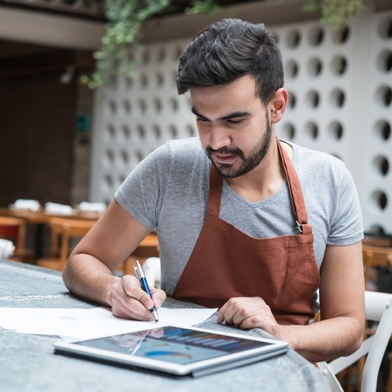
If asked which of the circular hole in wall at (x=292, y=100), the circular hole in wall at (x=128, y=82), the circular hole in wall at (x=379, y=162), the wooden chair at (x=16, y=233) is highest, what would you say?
the circular hole in wall at (x=128, y=82)

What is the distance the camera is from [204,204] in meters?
2.07

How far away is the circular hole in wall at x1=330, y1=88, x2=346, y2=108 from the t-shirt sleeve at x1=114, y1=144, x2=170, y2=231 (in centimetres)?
546

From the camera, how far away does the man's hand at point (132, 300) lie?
1646 millimetres

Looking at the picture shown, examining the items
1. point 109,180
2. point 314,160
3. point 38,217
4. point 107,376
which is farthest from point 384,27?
point 107,376

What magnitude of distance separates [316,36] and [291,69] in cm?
41

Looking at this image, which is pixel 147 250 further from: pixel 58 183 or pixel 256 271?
pixel 58 183

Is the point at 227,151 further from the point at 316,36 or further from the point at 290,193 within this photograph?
the point at 316,36

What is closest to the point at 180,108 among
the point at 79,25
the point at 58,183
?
the point at 79,25

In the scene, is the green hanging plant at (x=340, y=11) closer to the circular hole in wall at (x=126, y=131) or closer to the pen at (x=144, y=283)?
the circular hole in wall at (x=126, y=131)

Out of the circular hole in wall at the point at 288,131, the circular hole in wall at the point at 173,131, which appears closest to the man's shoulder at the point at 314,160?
the circular hole in wall at the point at 288,131

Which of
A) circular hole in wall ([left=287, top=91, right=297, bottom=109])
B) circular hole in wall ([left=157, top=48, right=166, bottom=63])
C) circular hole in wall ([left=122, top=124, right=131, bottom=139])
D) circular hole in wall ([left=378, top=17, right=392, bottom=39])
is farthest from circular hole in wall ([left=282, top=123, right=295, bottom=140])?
circular hole in wall ([left=122, top=124, right=131, bottom=139])

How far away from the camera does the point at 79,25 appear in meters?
9.68

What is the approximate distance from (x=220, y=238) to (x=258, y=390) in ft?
2.95

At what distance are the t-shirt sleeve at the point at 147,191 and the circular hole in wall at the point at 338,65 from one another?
5380 millimetres
